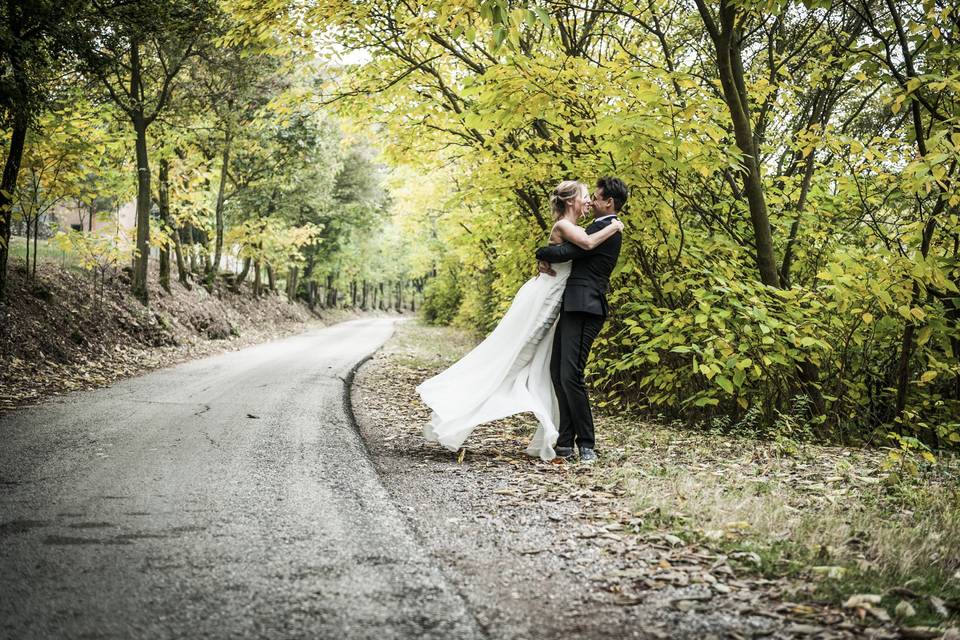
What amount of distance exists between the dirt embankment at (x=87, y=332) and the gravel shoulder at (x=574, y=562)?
6.01 metres

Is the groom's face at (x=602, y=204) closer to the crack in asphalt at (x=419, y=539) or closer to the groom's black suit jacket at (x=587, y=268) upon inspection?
the groom's black suit jacket at (x=587, y=268)

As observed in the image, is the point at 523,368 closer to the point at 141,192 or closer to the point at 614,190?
the point at 614,190

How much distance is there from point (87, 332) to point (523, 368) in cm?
1072

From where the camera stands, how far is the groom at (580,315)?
530 cm

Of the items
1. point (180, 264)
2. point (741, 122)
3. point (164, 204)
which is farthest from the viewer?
point (180, 264)

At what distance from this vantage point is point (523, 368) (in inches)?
218

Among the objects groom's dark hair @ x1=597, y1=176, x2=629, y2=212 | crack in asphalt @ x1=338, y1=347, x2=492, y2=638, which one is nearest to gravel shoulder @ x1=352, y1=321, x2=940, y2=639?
crack in asphalt @ x1=338, y1=347, x2=492, y2=638

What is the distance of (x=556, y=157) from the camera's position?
7848mm

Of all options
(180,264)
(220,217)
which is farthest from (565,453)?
(220,217)

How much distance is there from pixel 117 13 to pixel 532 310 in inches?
376

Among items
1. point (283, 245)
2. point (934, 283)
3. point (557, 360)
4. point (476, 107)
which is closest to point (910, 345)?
point (934, 283)

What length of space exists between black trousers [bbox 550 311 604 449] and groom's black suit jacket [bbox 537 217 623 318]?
0.10 metres

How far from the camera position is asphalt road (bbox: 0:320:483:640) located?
2449 millimetres

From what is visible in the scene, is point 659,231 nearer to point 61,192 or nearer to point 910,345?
point 910,345
